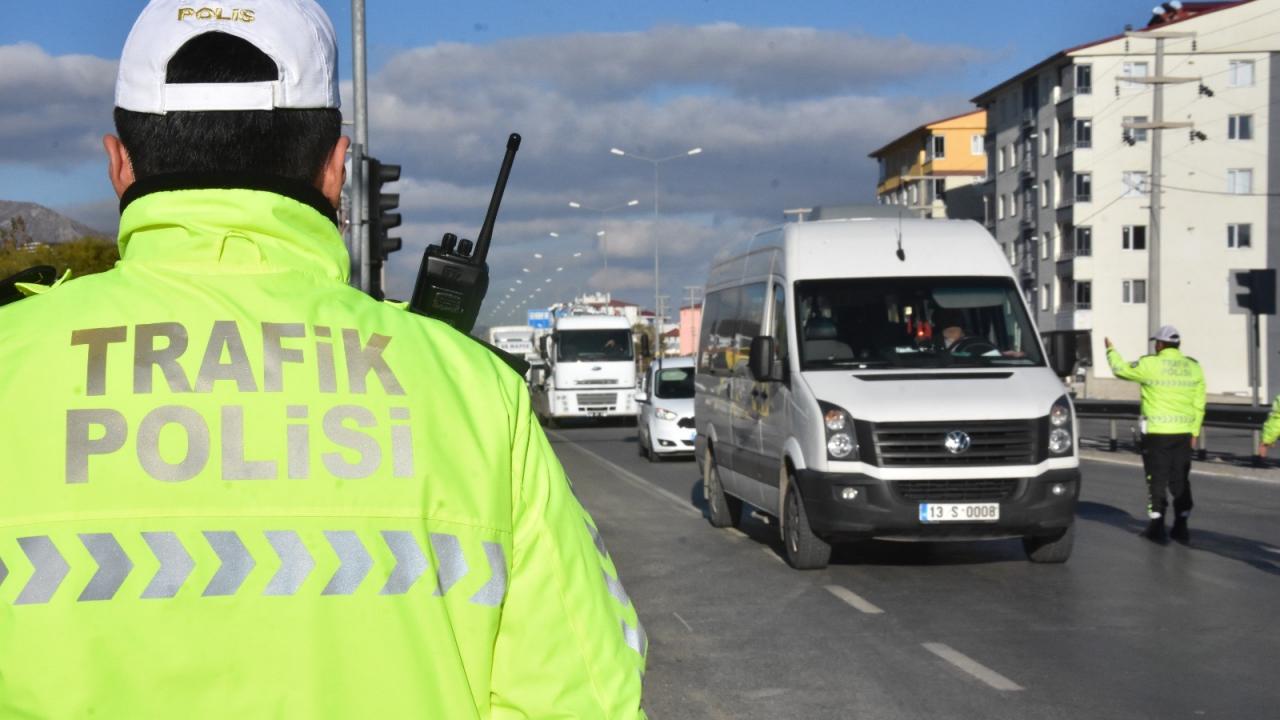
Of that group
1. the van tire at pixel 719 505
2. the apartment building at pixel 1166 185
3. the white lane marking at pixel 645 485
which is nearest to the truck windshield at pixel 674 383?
the white lane marking at pixel 645 485

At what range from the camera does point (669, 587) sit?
452 inches

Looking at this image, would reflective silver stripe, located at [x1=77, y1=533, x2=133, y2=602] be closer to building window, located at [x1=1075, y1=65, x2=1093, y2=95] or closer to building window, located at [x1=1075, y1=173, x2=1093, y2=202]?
building window, located at [x1=1075, y1=173, x2=1093, y2=202]

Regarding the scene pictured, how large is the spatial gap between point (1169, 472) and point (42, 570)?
528 inches

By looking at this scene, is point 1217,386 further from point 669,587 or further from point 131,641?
point 131,641

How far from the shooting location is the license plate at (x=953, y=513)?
11781 millimetres

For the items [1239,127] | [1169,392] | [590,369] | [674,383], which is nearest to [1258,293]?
[674,383]

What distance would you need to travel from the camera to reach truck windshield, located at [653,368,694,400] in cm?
2734

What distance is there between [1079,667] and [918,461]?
3.84 metres

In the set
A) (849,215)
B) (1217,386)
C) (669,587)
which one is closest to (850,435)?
(669,587)

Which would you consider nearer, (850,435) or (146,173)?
(146,173)

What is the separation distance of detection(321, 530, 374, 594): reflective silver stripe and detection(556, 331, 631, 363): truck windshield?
40.3 m

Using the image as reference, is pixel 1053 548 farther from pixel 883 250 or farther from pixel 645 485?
pixel 645 485

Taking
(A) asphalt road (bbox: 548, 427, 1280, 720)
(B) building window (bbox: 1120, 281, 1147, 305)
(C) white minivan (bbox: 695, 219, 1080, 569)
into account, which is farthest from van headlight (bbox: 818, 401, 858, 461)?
(B) building window (bbox: 1120, 281, 1147, 305)

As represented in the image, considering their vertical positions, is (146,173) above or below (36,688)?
above
